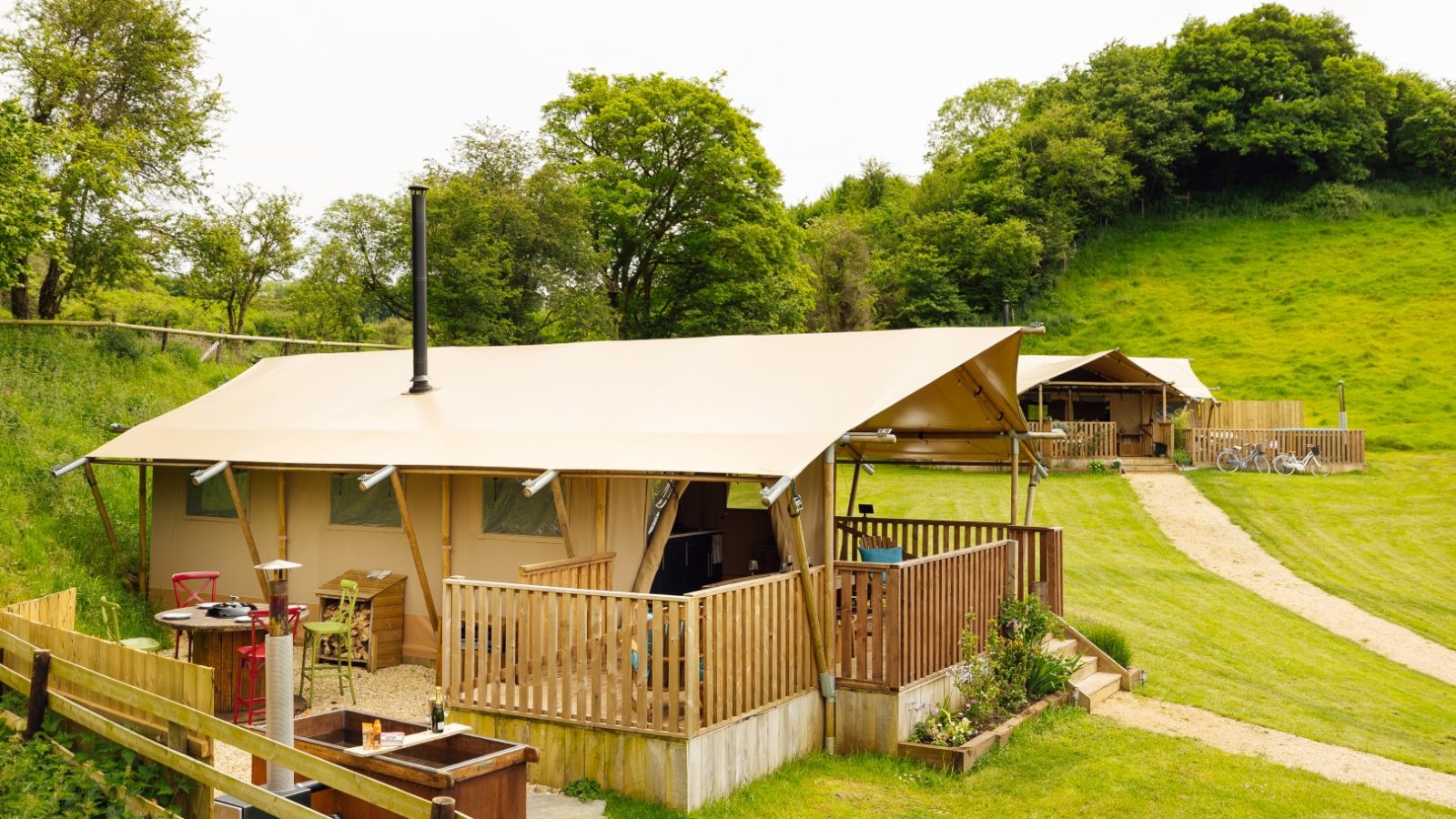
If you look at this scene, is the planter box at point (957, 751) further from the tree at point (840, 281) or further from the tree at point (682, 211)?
the tree at point (840, 281)

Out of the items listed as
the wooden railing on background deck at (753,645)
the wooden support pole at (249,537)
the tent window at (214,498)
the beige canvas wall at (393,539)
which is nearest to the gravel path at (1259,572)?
the beige canvas wall at (393,539)

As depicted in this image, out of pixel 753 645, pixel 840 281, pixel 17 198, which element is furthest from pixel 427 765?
pixel 840 281

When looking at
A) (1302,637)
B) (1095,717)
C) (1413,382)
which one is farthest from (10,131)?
(1413,382)

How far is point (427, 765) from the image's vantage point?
19.1 feet

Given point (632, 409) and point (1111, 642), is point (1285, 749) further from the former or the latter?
point (632, 409)

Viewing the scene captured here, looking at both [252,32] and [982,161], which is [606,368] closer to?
[252,32]

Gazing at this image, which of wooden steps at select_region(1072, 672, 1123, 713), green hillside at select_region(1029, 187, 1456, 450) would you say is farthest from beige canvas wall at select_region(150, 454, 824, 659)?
green hillside at select_region(1029, 187, 1456, 450)

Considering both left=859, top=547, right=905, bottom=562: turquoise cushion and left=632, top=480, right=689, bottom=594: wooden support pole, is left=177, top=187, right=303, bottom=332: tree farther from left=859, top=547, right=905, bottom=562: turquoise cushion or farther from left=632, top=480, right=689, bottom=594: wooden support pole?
left=859, top=547, right=905, bottom=562: turquoise cushion

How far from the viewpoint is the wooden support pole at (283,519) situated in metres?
12.5

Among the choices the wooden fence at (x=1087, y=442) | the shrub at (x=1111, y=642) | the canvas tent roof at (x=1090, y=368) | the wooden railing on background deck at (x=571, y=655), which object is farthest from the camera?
the wooden fence at (x=1087, y=442)

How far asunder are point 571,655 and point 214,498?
770cm

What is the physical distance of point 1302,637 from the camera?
1486 cm

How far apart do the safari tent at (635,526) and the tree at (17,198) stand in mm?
4949

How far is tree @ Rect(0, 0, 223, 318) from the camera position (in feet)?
70.1
